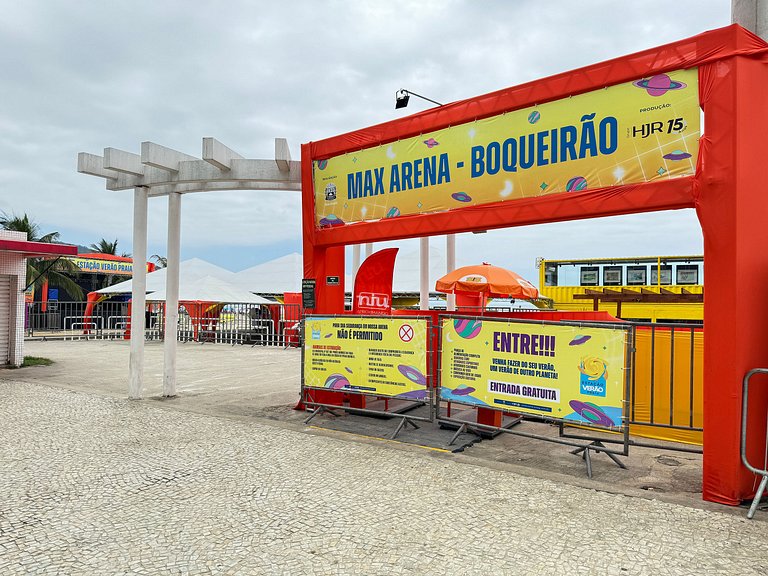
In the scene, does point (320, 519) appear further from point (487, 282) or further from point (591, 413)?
point (487, 282)

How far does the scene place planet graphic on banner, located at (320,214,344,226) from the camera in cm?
849

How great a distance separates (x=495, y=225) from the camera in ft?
21.7

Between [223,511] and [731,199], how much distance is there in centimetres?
517

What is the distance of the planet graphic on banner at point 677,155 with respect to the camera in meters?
5.09

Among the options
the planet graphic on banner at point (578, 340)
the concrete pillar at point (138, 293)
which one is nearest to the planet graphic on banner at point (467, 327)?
the planet graphic on banner at point (578, 340)

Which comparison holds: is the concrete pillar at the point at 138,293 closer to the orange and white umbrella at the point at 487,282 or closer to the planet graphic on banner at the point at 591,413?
the orange and white umbrella at the point at 487,282

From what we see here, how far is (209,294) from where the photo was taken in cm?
2362

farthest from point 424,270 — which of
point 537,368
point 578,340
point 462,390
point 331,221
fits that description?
point 578,340

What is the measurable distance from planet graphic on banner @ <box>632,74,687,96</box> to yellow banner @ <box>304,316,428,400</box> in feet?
11.9

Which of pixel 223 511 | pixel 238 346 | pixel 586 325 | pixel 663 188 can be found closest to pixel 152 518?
pixel 223 511

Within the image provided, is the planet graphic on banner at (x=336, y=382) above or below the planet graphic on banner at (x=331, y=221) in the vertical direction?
below

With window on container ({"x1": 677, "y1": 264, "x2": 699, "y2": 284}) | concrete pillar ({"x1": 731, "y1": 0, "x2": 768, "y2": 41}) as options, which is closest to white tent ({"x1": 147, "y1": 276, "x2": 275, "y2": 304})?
window on container ({"x1": 677, "y1": 264, "x2": 699, "y2": 284})

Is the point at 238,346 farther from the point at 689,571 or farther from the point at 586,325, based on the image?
the point at 689,571

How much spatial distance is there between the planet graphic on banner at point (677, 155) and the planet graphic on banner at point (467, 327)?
265 centimetres
